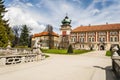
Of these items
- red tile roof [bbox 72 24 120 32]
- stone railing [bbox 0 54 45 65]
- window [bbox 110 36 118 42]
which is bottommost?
stone railing [bbox 0 54 45 65]

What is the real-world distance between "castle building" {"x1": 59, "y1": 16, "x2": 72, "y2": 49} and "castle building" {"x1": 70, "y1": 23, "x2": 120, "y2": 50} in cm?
214

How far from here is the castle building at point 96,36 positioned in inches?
2432

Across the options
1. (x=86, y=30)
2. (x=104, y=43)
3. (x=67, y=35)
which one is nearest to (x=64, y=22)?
(x=67, y=35)

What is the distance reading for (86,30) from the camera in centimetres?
6762

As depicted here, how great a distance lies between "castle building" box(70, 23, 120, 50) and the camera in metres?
61.8

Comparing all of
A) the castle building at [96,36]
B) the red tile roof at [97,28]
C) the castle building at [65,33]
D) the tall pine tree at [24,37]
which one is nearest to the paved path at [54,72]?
the tall pine tree at [24,37]

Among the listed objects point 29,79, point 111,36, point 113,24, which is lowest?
point 29,79

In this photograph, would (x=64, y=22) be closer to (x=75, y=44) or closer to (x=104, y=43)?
(x=75, y=44)

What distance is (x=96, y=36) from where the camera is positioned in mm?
65188

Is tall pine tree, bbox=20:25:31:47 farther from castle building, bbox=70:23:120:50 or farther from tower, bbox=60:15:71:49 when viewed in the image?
castle building, bbox=70:23:120:50

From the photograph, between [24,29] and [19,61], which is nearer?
[19,61]

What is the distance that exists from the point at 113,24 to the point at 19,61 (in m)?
57.6

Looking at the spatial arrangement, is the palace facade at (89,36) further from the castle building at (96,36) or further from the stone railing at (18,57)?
the stone railing at (18,57)

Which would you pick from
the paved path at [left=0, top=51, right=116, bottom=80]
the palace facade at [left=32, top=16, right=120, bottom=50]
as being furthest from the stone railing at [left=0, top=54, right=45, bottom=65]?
the palace facade at [left=32, top=16, right=120, bottom=50]
